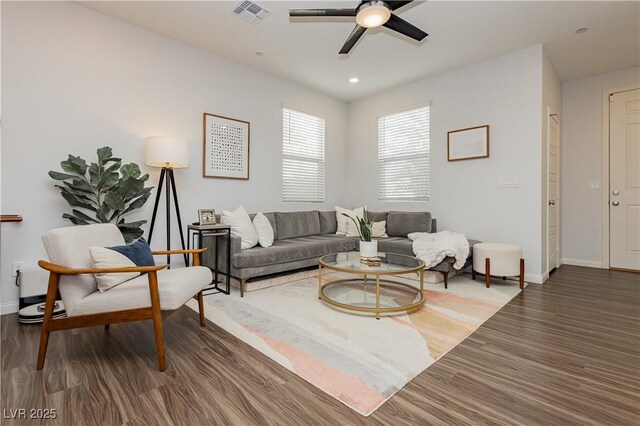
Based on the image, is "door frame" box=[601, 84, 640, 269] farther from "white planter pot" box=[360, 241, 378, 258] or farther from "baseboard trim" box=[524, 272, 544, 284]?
"white planter pot" box=[360, 241, 378, 258]

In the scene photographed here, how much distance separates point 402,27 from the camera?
2576 millimetres

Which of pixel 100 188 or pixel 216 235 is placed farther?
pixel 216 235

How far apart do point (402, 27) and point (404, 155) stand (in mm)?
2672

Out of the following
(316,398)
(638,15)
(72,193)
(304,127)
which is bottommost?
(316,398)

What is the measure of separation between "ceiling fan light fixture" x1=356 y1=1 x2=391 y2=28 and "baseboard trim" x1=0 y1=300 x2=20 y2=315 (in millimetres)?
3817

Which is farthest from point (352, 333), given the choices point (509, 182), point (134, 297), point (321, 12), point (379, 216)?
point (509, 182)

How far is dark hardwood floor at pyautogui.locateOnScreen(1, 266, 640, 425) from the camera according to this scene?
1.40 meters

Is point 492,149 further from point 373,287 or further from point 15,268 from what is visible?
point 15,268

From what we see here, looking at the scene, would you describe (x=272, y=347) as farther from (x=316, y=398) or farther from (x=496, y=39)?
(x=496, y=39)

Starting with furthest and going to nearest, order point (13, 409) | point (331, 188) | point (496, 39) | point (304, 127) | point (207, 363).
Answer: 1. point (331, 188)
2. point (304, 127)
3. point (496, 39)
4. point (207, 363)
5. point (13, 409)

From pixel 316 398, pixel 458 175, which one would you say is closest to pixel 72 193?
pixel 316 398

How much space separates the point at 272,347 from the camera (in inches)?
80.7

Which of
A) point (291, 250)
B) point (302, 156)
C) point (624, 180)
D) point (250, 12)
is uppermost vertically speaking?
point (250, 12)

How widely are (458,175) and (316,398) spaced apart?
3.85m
